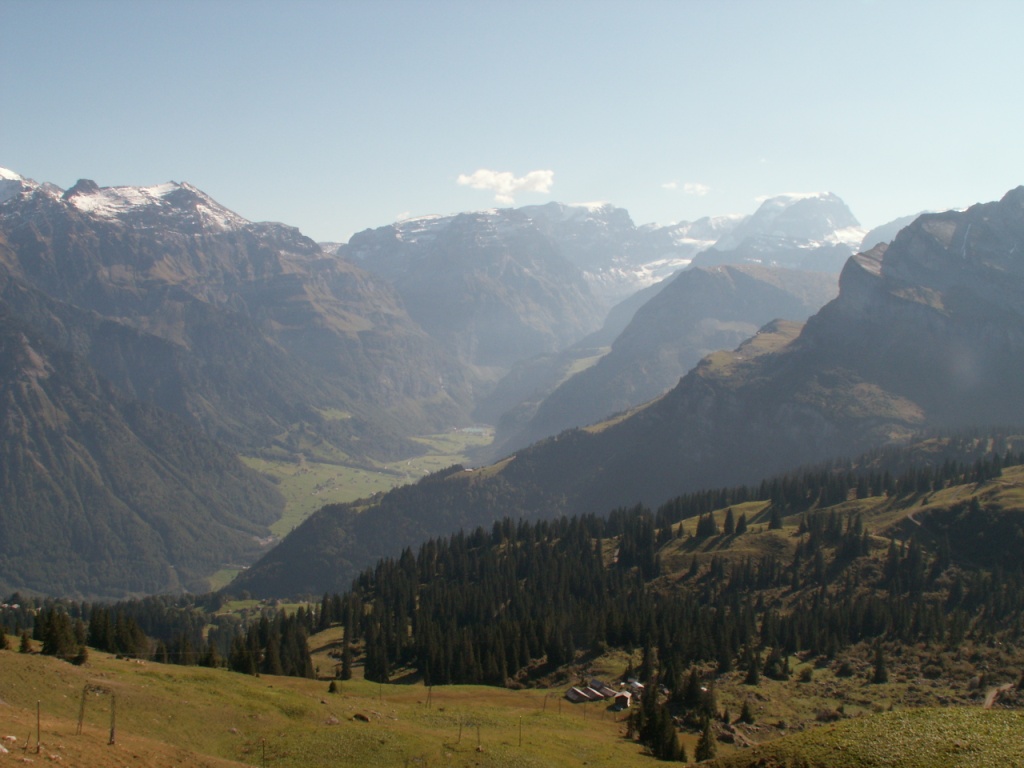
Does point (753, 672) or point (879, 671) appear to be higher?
point (753, 672)

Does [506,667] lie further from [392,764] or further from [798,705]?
[392,764]

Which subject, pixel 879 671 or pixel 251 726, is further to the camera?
pixel 879 671

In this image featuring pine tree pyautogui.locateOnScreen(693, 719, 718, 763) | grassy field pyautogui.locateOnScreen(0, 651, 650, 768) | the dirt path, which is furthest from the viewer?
the dirt path

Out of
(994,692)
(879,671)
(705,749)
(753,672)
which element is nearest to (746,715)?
(753,672)

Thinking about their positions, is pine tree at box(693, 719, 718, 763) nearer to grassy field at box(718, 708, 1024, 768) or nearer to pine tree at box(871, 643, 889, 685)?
grassy field at box(718, 708, 1024, 768)

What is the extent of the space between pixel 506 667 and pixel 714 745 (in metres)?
45.2

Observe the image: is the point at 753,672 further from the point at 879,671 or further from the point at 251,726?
the point at 251,726

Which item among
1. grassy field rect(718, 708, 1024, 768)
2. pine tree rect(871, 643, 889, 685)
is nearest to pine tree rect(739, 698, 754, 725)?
pine tree rect(871, 643, 889, 685)

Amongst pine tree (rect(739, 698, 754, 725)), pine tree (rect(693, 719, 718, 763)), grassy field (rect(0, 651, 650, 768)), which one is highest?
grassy field (rect(0, 651, 650, 768))

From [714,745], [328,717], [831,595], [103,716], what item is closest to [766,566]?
[831,595]

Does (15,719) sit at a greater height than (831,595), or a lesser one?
greater

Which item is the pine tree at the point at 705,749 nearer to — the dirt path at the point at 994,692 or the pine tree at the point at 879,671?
the pine tree at the point at 879,671

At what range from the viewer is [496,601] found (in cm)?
18462

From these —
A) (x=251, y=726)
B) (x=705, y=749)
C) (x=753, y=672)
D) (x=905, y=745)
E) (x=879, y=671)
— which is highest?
(x=905, y=745)
